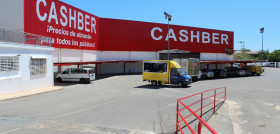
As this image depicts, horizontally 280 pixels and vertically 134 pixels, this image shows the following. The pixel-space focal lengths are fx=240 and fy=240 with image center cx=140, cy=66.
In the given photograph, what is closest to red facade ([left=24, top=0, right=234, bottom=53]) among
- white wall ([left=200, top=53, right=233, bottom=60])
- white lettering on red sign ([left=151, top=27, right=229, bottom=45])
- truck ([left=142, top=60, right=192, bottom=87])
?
white lettering on red sign ([left=151, top=27, right=229, bottom=45])

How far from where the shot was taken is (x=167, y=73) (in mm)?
24062

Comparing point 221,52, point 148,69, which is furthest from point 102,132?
point 221,52

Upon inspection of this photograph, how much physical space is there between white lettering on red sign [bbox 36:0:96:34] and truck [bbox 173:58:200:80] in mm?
14266

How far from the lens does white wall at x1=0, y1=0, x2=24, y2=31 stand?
77.7 feet

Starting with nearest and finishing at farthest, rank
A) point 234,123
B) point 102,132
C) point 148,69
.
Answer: point 102,132
point 234,123
point 148,69

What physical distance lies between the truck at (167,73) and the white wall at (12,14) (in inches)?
522

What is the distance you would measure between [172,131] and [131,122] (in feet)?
6.09

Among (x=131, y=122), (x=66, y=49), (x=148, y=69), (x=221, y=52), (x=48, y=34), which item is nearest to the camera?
(x=131, y=122)

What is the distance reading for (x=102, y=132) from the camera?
7.94 meters

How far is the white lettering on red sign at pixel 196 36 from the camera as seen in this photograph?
45.9 metres

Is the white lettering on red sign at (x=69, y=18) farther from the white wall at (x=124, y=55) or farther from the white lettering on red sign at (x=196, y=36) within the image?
the white lettering on red sign at (x=196, y=36)

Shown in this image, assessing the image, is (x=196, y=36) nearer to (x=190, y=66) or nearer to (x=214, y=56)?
(x=214, y=56)

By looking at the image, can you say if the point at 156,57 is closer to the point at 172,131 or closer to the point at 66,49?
the point at 66,49

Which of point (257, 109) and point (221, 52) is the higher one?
point (221, 52)
